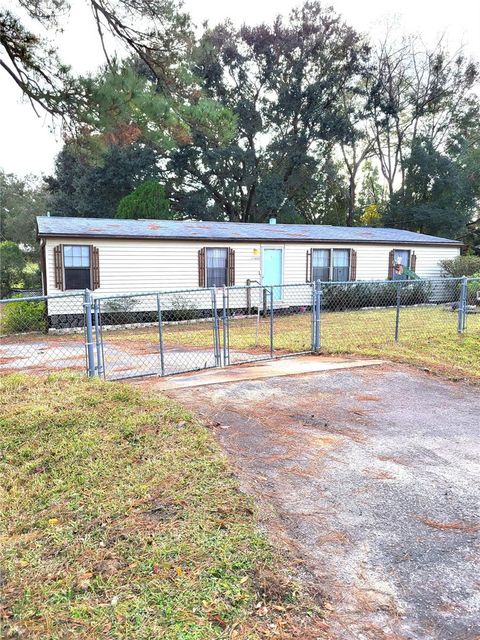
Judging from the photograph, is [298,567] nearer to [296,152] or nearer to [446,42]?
[296,152]

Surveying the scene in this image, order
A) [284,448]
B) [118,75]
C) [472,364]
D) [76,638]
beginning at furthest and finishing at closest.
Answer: [472,364] < [118,75] < [284,448] < [76,638]

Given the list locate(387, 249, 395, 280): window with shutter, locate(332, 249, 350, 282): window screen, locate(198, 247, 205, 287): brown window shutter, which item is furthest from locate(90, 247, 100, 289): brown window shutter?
locate(387, 249, 395, 280): window with shutter

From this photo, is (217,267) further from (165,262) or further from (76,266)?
(76,266)

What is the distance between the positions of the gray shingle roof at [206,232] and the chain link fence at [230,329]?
5.67ft

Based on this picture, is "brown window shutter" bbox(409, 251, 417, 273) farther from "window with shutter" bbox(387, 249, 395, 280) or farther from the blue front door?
Result: the blue front door

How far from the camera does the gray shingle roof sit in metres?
12.8

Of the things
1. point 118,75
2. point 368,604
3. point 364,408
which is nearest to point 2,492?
point 368,604

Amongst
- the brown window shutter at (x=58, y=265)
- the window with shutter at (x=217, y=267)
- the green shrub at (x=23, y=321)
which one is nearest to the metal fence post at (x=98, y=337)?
the brown window shutter at (x=58, y=265)

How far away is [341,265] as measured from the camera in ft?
52.7

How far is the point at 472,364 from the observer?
270 inches

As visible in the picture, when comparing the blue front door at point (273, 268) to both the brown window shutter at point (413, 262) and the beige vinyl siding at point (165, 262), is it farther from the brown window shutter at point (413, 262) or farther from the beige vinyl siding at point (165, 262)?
the brown window shutter at point (413, 262)

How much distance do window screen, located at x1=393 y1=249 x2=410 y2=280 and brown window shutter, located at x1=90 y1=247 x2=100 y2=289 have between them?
10.5 m

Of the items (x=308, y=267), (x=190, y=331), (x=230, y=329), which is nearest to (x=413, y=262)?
(x=308, y=267)

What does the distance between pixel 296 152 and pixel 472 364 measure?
2093 cm
